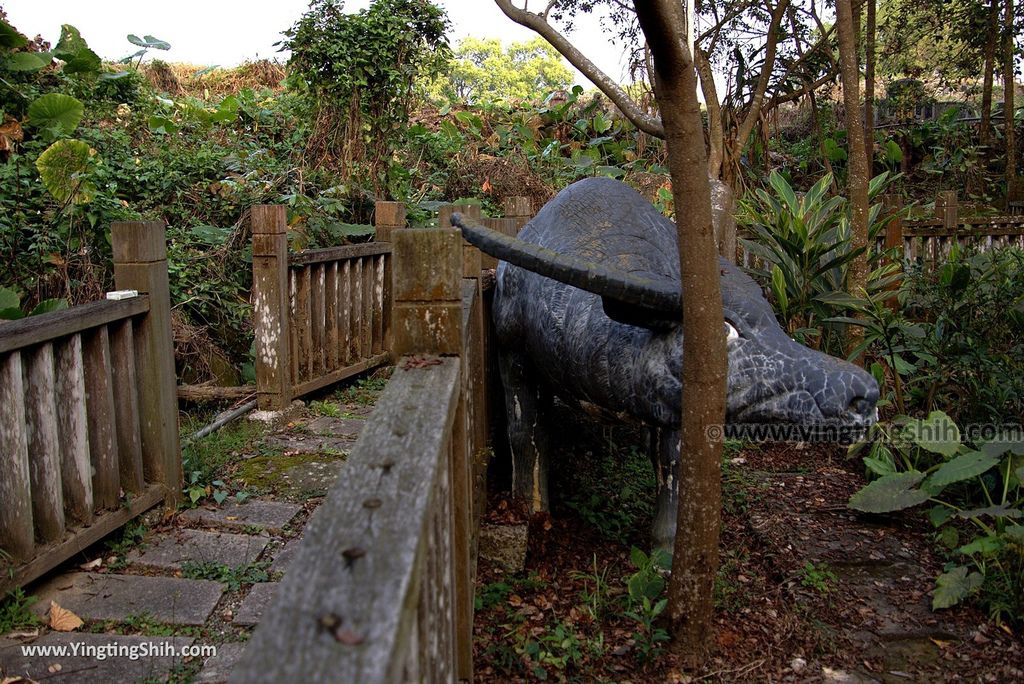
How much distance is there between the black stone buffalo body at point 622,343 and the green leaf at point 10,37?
4.46 m

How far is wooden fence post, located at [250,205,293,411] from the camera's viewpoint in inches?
188

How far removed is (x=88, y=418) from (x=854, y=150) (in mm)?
4497

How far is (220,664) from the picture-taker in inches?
102

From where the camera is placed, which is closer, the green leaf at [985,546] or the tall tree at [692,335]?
the tall tree at [692,335]

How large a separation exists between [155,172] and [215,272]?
4.45ft

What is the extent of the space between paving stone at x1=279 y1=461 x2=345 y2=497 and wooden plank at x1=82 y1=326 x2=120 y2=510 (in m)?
0.89

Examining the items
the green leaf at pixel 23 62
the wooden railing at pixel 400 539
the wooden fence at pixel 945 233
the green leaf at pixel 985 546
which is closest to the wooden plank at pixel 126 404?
the wooden railing at pixel 400 539

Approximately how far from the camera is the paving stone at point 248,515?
3627mm

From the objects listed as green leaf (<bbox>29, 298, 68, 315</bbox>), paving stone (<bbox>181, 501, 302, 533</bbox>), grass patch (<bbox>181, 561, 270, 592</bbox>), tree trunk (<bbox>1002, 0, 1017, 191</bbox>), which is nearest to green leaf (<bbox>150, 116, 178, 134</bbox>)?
green leaf (<bbox>29, 298, 68, 315</bbox>)

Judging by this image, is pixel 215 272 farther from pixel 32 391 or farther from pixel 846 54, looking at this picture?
pixel 846 54

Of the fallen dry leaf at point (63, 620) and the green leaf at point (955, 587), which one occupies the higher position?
the fallen dry leaf at point (63, 620)

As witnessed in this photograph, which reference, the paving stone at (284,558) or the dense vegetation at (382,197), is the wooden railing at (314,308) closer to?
the dense vegetation at (382,197)

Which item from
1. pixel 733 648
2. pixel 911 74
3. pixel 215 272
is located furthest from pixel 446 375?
pixel 911 74

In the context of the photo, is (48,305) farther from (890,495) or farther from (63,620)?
(890,495)
